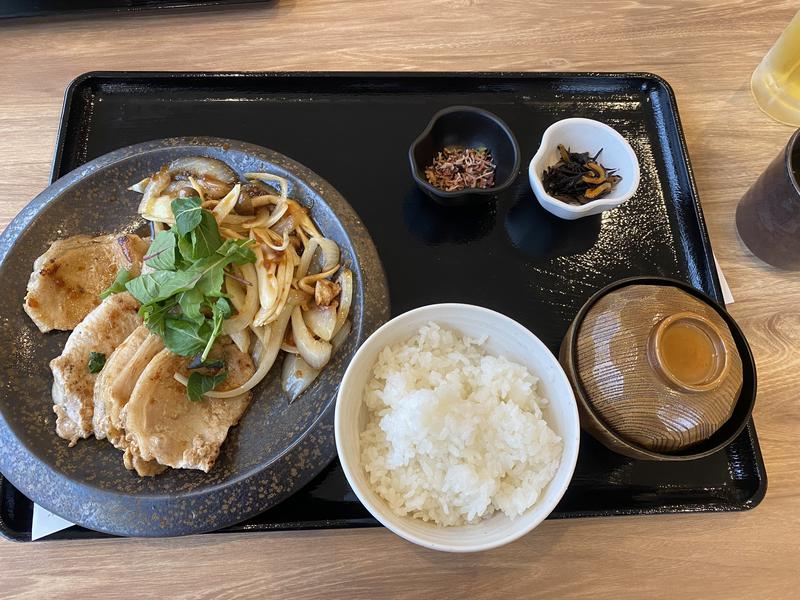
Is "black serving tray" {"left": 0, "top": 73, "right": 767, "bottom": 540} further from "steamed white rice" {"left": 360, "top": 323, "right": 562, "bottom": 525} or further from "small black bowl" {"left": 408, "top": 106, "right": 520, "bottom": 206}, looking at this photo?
"steamed white rice" {"left": 360, "top": 323, "right": 562, "bottom": 525}

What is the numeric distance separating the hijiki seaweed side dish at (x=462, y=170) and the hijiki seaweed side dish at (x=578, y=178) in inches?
8.3

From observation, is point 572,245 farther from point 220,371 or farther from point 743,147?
point 220,371

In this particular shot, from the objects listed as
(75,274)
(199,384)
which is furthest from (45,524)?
(75,274)

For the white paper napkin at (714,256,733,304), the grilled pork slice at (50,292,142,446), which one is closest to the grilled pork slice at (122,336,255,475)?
the grilled pork slice at (50,292,142,446)

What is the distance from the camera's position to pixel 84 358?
5.22ft

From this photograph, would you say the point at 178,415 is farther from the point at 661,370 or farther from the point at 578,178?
the point at 578,178

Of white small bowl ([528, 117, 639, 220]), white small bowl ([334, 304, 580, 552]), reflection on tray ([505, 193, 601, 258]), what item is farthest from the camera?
reflection on tray ([505, 193, 601, 258])

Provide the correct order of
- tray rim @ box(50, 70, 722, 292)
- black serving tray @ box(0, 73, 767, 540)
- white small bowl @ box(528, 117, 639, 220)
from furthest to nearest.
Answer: tray rim @ box(50, 70, 722, 292) < white small bowl @ box(528, 117, 639, 220) < black serving tray @ box(0, 73, 767, 540)

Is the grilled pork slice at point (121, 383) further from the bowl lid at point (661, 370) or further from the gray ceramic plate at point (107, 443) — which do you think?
the bowl lid at point (661, 370)

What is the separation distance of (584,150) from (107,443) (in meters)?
1.83

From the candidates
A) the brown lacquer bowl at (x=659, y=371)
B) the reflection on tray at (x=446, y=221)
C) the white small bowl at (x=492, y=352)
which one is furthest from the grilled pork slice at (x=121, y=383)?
the brown lacquer bowl at (x=659, y=371)

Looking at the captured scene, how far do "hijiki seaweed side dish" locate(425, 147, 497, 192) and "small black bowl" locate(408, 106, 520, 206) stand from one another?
0.07ft

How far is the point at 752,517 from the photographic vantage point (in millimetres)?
1669

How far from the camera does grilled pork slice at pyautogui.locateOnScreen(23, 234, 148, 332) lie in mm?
1662
